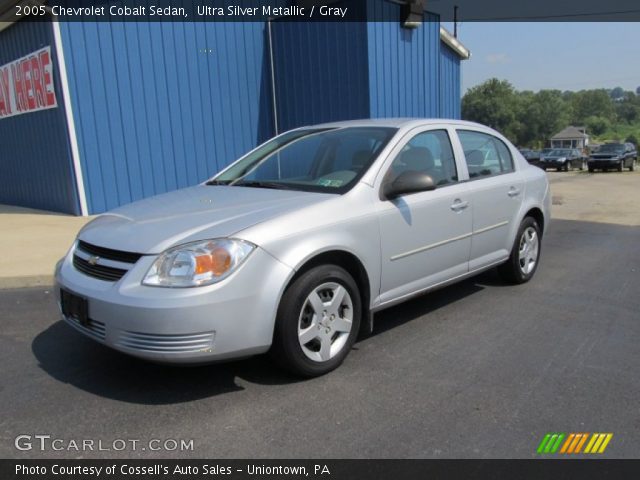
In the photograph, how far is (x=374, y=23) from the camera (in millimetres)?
10062

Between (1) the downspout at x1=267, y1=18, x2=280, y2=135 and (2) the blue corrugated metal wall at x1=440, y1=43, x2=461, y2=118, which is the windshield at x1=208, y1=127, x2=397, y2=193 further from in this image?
(2) the blue corrugated metal wall at x1=440, y1=43, x2=461, y2=118

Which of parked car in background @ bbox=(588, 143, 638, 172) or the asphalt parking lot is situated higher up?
the asphalt parking lot

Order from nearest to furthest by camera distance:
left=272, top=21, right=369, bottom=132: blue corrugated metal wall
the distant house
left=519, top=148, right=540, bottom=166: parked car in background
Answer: left=519, top=148, right=540, bottom=166: parked car in background → left=272, top=21, right=369, bottom=132: blue corrugated metal wall → the distant house

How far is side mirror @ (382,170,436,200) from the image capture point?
3775mm

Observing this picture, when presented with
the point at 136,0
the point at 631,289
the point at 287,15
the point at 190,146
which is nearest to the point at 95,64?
the point at 136,0

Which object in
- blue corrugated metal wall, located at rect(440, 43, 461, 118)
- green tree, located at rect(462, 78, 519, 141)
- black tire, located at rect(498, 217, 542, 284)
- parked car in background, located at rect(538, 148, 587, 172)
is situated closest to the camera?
black tire, located at rect(498, 217, 542, 284)

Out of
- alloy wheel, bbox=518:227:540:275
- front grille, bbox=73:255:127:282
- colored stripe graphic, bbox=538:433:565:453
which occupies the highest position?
front grille, bbox=73:255:127:282

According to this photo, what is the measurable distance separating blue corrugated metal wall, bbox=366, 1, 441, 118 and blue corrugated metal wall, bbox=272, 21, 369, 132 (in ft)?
0.89

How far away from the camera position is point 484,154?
5.07 meters

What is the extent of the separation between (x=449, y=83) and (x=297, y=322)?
422 inches

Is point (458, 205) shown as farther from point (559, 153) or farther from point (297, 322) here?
point (559, 153)

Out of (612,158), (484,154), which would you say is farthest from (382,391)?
(612,158)

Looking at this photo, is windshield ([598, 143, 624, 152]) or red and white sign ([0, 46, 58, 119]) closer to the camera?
red and white sign ([0, 46, 58, 119])

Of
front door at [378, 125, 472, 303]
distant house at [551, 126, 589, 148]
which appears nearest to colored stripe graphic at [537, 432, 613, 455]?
front door at [378, 125, 472, 303]
